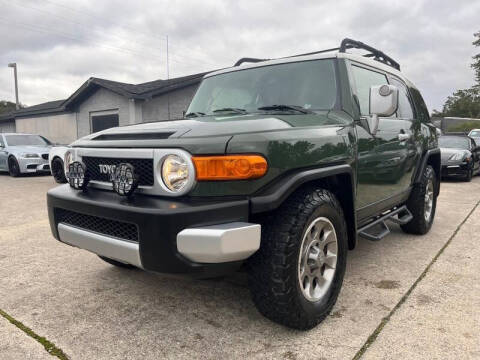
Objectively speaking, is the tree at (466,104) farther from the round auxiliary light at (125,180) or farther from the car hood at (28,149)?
the round auxiliary light at (125,180)

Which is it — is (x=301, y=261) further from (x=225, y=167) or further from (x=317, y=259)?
(x=225, y=167)

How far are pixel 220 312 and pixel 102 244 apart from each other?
96 centimetres

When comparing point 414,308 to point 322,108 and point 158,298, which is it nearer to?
point 322,108

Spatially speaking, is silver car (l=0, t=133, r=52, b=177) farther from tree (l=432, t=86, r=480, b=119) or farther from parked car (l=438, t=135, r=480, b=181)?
tree (l=432, t=86, r=480, b=119)

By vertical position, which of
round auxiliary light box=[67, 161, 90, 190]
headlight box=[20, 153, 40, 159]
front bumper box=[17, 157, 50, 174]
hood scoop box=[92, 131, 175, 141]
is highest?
hood scoop box=[92, 131, 175, 141]

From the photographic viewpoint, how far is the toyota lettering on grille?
2480 mm

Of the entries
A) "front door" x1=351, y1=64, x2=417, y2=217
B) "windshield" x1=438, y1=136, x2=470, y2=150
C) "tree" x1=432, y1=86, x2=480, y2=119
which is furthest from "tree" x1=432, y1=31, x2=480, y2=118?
"front door" x1=351, y1=64, x2=417, y2=217

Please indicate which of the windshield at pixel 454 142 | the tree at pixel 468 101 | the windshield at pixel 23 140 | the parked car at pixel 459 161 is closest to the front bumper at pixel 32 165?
the windshield at pixel 23 140

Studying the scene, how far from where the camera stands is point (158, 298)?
9.80 ft

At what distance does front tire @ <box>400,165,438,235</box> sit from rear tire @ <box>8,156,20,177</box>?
36.6 feet

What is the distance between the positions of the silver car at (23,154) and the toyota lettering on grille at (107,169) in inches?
399

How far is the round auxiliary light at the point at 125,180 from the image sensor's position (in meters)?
2.24

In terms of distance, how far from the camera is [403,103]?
4270mm

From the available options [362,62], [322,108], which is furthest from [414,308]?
[362,62]
